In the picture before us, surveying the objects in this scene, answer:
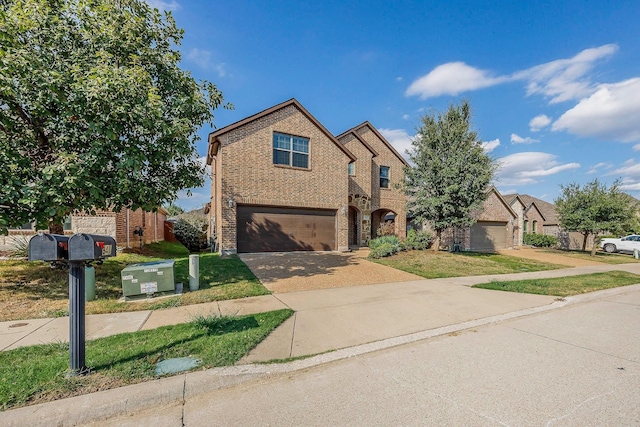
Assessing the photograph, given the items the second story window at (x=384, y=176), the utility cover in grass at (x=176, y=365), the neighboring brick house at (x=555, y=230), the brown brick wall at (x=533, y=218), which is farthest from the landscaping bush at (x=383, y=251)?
the brown brick wall at (x=533, y=218)

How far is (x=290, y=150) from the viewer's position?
15.2 metres

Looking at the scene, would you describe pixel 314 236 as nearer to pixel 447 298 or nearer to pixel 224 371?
pixel 447 298

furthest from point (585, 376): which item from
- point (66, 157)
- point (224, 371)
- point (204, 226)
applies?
point (204, 226)

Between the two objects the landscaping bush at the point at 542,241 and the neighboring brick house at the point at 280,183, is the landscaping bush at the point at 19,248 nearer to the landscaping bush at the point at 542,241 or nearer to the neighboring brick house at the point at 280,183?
Answer: the neighboring brick house at the point at 280,183

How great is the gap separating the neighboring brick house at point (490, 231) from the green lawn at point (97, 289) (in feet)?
56.5

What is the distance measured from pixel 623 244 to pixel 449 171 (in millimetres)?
20679

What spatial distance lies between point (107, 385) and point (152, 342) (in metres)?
1.16

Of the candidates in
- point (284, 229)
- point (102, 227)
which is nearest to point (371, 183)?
point (284, 229)

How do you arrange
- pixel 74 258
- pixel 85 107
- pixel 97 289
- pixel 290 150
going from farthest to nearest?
pixel 290 150 → pixel 97 289 → pixel 85 107 → pixel 74 258

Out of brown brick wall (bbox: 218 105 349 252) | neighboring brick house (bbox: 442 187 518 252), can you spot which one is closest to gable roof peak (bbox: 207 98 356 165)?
brown brick wall (bbox: 218 105 349 252)

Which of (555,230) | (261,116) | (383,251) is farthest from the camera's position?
(555,230)

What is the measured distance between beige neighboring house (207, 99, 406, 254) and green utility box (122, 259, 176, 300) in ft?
20.3

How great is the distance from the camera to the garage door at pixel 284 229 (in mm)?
14125

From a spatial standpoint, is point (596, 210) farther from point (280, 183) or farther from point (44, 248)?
point (44, 248)
